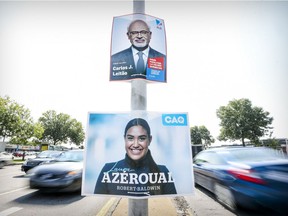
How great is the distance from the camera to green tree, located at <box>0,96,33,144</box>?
23.7 m

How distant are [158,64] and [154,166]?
1.47 m

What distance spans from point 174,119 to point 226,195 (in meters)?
3.30

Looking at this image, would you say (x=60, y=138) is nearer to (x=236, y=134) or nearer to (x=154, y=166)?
(x=236, y=134)

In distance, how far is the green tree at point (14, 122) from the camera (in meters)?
23.7

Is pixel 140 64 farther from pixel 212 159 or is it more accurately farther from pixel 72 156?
pixel 72 156

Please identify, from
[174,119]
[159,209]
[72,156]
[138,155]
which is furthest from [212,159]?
[72,156]

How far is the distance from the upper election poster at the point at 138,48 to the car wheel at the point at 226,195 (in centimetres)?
323

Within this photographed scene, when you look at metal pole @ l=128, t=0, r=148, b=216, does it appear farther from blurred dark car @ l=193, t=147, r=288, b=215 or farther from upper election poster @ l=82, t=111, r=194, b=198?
blurred dark car @ l=193, t=147, r=288, b=215

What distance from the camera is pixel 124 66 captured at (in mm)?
2484

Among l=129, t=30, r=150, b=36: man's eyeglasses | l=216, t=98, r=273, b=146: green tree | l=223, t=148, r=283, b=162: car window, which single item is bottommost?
l=223, t=148, r=283, b=162: car window

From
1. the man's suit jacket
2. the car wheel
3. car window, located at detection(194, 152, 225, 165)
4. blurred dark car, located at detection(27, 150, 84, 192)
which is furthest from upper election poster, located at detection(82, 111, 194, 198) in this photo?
blurred dark car, located at detection(27, 150, 84, 192)

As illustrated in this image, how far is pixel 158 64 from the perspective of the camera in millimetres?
2613

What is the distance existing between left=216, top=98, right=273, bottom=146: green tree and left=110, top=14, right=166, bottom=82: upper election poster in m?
41.5

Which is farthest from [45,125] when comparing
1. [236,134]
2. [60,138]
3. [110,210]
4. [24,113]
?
[110,210]
